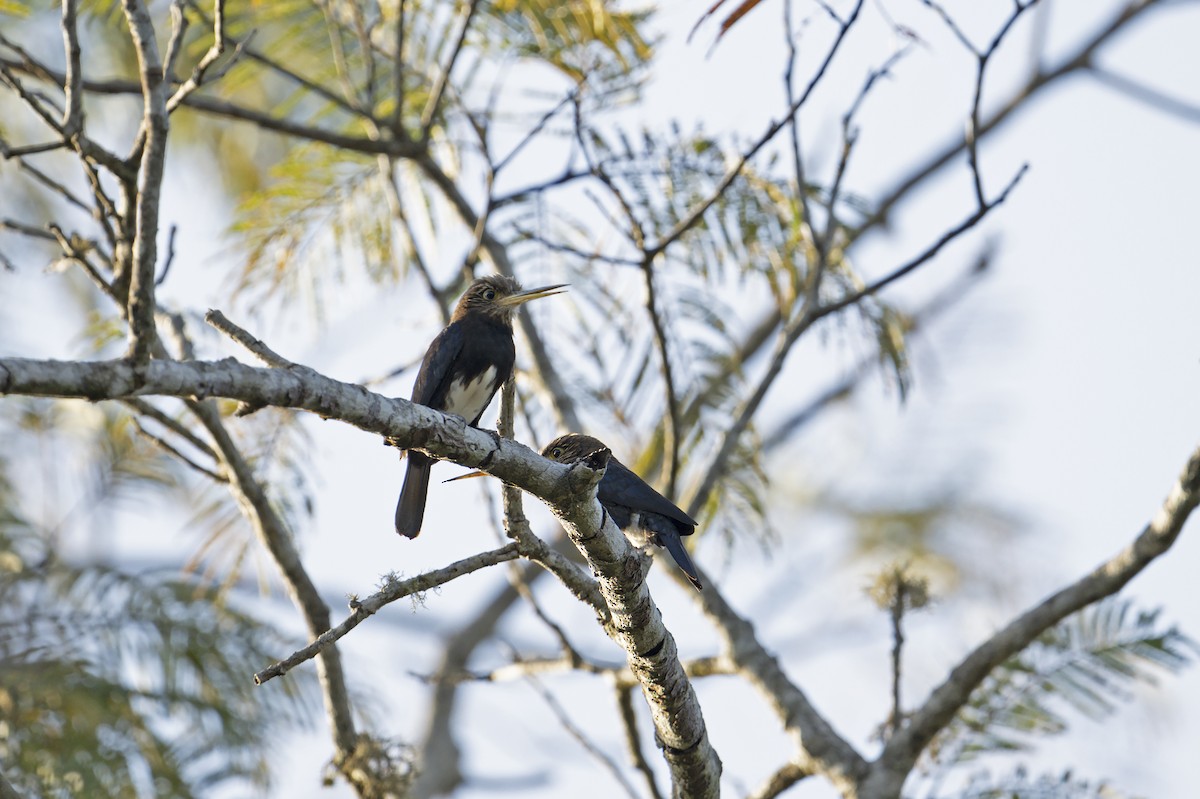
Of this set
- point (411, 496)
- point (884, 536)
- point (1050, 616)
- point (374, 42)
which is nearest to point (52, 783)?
point (411, 496)

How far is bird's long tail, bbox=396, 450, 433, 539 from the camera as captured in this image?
536cm

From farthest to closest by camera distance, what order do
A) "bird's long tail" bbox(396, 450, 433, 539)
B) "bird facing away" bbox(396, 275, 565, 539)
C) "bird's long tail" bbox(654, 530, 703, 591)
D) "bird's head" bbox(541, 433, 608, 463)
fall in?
"bird facing away" bbox(396, 275, 565, 539) < "bird's long tail" bbox(396, 450, 433, 539) < "bird's long tail" bbox(654, 530, 703, 591) < "bird's head" bbox(541, 433, 608, 463)

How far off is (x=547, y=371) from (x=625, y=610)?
3102mm

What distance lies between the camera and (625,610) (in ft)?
11.3

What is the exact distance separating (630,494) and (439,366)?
4.16 feet

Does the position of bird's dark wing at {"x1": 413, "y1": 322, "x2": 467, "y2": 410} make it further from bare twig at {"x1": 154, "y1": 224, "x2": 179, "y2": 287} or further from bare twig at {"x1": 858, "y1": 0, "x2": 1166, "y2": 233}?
bare twig at {"x1": 858, "y1": 0, "x2": 1166, "y2": 233}

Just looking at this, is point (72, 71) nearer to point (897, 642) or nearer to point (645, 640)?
point (645, 640)

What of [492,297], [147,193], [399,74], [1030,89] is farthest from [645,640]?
[1030,89]

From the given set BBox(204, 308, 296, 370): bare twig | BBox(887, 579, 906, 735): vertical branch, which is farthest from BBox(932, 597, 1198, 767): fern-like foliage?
BBox(204, 308, 296, 370): bare twig

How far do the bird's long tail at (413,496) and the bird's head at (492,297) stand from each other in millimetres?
858

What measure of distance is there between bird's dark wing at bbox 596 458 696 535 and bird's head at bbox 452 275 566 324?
118 cm

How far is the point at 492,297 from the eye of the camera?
613 cm

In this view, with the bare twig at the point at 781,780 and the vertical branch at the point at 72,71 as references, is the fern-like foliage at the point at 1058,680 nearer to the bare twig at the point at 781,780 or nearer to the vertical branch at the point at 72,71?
the bare twig at the point at 781,780

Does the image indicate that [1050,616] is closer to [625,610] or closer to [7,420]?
[625,610]
